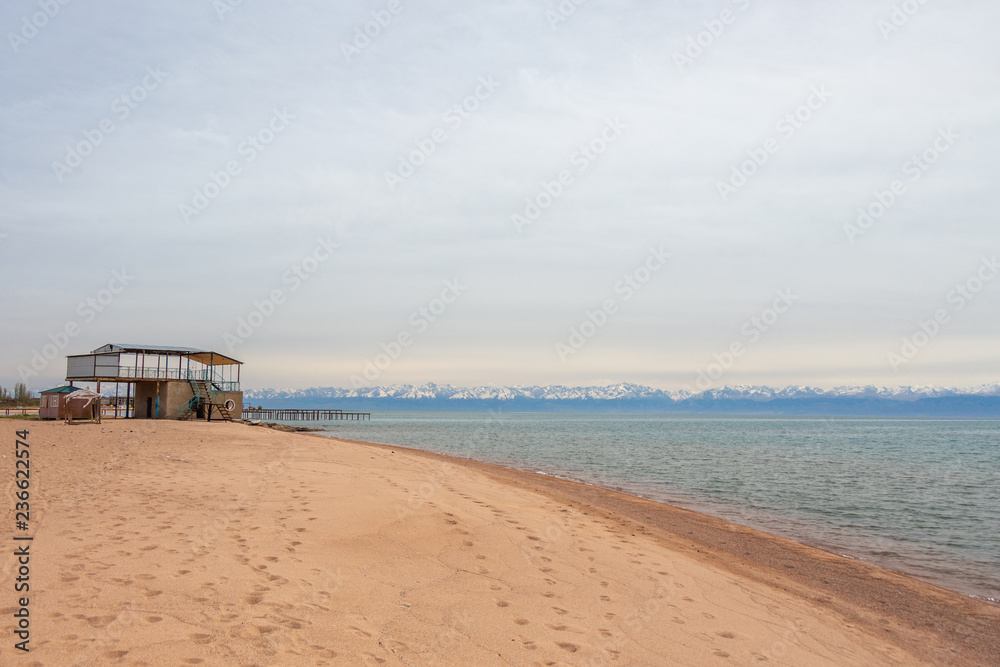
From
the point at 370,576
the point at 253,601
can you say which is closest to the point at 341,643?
the point at 253,601

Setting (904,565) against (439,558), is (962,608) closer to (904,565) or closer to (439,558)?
(904,565)

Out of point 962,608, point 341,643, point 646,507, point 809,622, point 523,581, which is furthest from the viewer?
point 646,507

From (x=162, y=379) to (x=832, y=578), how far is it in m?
40.6

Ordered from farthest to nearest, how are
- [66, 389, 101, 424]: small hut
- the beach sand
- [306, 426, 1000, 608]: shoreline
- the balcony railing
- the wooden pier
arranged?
the wooden pier, the balcony railing, [66, 389, 101, 424]: small hut, [306, 426, 1000, 608]: shoreline, the beach sand

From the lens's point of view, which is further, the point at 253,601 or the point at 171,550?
the point at 171,550

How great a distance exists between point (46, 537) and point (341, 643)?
4.35 meters

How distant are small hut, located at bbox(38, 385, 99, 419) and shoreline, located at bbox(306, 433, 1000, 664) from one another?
3016 centimetres

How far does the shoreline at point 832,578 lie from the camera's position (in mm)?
8266

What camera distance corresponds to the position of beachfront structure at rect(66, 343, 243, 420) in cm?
3794

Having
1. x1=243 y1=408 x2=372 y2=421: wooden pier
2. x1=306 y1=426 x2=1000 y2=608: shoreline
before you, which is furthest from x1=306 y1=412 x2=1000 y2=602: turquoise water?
x1=243 y1=408 x2=372 y2=421: wooden pier

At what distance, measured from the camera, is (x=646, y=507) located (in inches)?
655

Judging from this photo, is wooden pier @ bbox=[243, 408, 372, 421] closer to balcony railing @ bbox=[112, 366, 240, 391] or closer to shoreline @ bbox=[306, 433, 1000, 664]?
balcony railing @ bbox=[112, 366, 240, 391]

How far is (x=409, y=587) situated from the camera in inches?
249

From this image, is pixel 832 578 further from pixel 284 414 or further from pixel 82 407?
pixel 284 414
